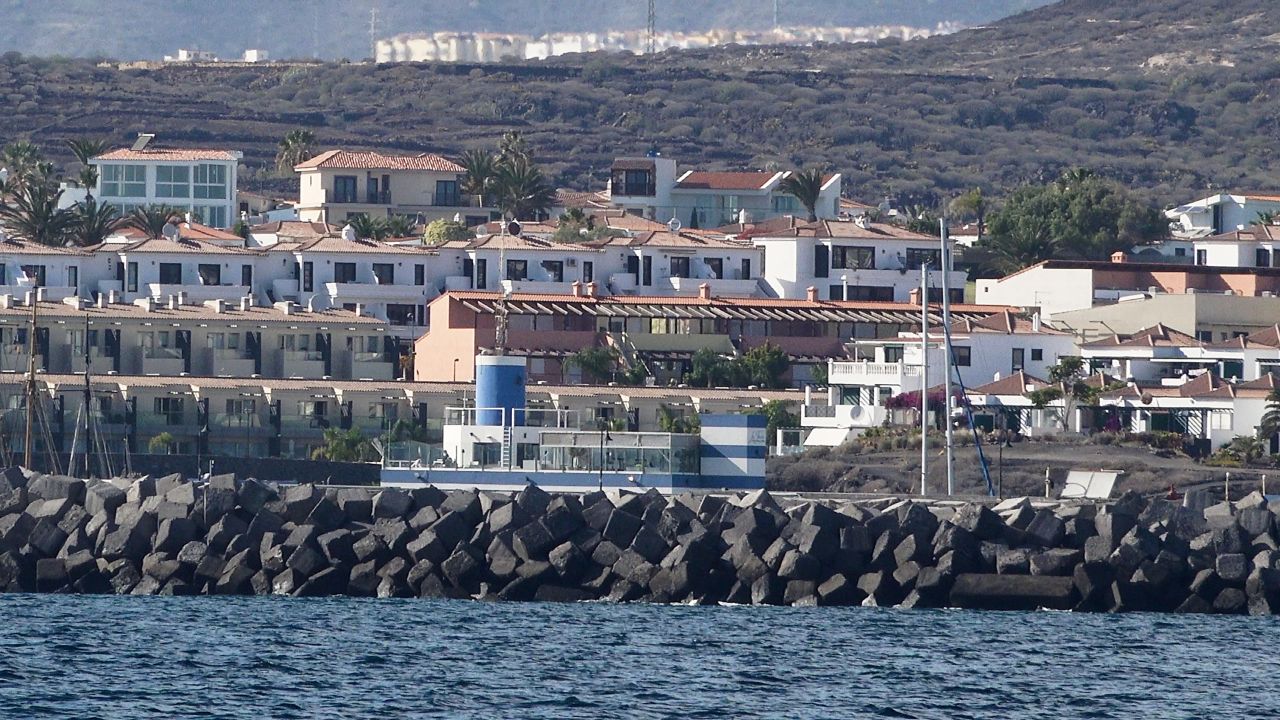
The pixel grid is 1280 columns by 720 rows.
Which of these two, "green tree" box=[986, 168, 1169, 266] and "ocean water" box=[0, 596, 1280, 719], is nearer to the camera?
"ocean water" box=[0, 596, 1280, 719]

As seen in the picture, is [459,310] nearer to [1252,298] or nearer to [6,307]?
[6,307]

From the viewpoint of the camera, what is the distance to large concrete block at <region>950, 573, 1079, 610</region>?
50.9 m

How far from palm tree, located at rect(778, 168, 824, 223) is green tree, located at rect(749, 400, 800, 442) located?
38054mm

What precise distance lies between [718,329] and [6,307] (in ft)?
79.4

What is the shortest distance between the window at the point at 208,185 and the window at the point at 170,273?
87.1ft

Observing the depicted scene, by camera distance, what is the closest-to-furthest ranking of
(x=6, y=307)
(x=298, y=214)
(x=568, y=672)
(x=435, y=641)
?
1. (x=568, y=672)
2. (x=435, y=641)
3. (x=6, y=307)
4. (x=298, y=214)

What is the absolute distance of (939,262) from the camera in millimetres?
111062

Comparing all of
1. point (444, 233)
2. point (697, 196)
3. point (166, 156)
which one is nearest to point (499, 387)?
point (444, 233)

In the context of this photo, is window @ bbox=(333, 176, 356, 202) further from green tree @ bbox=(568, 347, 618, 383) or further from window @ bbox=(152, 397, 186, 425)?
window @ bbox=(152, 397, 186, 425)

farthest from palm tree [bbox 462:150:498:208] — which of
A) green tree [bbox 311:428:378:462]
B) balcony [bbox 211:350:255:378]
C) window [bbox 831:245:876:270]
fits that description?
green tree [bbox 311:428:378:462]

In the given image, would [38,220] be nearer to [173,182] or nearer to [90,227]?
[90,227]

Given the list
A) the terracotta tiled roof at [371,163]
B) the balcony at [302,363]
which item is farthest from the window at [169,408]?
the terracotta tiled roof at [371,163]

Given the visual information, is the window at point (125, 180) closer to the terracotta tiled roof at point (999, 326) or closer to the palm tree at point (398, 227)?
the palm tree at point (398, 227)

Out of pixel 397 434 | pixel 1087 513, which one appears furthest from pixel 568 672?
pixel 397 434
